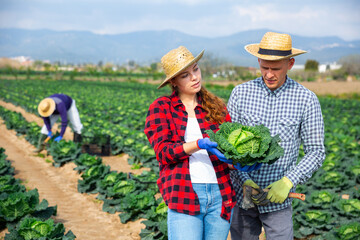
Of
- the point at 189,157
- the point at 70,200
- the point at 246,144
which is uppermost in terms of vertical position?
the point at 246,144

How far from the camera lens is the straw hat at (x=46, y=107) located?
7576mm

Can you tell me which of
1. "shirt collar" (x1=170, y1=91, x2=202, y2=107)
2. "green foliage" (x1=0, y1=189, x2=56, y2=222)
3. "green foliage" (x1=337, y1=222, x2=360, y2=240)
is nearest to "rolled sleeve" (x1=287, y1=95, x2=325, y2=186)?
"shirt collar" (x1=170, y1=91, x2=202, y2=107)

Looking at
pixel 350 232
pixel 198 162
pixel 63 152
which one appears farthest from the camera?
pixel 63 152

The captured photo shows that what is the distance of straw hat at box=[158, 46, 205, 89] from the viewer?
91.8 inches

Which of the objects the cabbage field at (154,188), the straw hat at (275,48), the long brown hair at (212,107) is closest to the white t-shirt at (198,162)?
the long brown hair at (212,107)

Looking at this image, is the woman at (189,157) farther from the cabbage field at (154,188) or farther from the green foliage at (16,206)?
the green foliage at (16,206)

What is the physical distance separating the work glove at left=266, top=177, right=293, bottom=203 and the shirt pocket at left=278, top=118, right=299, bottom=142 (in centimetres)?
32

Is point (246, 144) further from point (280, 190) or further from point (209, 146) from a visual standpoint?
point (280, 190)

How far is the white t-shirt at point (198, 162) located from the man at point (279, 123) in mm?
336

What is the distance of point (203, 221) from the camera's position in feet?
7.71

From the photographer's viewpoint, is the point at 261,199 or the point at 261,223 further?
the point at 261,223

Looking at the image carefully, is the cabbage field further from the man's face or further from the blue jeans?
the man's face

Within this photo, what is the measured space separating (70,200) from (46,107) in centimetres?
258

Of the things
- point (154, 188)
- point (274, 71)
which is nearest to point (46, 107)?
point (154, 188)
